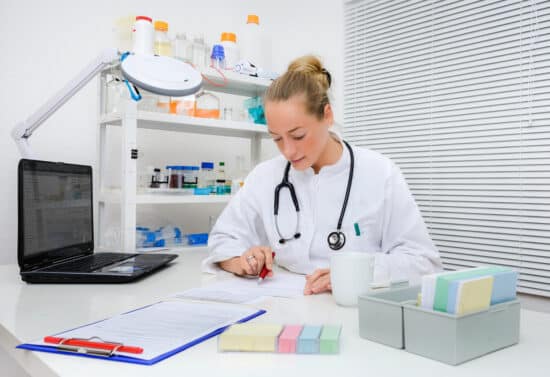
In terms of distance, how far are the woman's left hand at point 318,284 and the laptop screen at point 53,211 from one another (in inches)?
28.8

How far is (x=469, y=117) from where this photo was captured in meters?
2.05

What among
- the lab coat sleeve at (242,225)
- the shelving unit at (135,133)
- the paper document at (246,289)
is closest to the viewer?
the paper document at (246,289)

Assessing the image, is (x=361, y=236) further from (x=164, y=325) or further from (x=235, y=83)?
(x=235, y=83)

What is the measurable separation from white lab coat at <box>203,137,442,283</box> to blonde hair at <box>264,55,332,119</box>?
20 centimetres

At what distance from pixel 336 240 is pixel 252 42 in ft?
4.07

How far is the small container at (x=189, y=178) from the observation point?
1.92m

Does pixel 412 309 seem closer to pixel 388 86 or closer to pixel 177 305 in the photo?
pixel 177 305

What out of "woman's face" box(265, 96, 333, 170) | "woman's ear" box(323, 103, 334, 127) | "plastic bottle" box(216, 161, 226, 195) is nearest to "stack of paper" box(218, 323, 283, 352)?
"woman's face" box(265, 96, 333, 170)

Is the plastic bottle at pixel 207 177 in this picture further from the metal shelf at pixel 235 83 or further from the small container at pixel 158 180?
the metal shelf at pixel 235 83

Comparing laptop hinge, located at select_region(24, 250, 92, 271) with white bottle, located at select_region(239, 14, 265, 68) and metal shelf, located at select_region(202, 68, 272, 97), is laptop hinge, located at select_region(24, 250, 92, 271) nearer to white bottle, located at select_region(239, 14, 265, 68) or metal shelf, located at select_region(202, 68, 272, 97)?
metal shelf, located at select_region(202, 68, 272, 97)

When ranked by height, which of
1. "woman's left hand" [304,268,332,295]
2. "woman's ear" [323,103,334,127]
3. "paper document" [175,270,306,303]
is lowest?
"paper document" [175,270,306,303]

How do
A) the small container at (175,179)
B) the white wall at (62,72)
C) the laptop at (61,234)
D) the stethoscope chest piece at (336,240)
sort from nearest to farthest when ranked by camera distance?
1. the laptop at (61,234)
2. the stethoscope chest piece at (336,240)
3. the white wall at (62,72)
4. the small container at (175,179)

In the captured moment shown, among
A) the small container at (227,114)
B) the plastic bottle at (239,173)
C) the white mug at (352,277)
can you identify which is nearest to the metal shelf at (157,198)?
the plastic bottle at (239,173)

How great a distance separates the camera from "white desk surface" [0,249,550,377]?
2.06 ft
